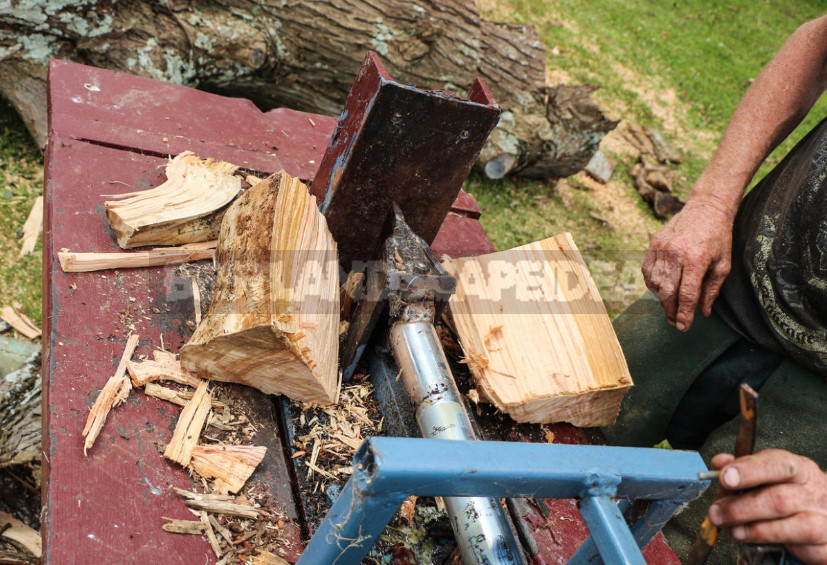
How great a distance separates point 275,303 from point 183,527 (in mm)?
522

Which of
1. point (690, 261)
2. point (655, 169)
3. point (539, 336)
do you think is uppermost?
point (690, 261)

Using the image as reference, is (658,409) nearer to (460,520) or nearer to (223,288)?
(460,520)

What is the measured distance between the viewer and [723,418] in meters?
2.31

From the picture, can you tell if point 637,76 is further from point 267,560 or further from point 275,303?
point 267,560

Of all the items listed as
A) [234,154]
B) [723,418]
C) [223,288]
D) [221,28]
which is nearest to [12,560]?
[223,288]

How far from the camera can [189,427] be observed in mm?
1482

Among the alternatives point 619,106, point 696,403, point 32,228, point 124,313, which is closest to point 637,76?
point 619,106

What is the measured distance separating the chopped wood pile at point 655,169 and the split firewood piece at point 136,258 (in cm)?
428

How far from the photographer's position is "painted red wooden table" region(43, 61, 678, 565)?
128 cm

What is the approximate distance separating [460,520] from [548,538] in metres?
0.37

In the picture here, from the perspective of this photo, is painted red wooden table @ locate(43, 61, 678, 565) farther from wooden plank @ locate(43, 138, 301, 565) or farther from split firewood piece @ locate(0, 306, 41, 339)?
A: split firewood piece @ locate(0, 306, 41, 339)

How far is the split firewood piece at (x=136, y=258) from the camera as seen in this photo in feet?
5.49

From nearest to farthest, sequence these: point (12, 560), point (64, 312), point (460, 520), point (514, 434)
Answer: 1. point (460, 520)
2. point (64, 312)
3. point (514, 434)
4. point (12, 560)

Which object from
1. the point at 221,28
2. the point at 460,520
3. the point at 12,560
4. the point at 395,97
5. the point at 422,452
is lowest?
the point at 12,560
